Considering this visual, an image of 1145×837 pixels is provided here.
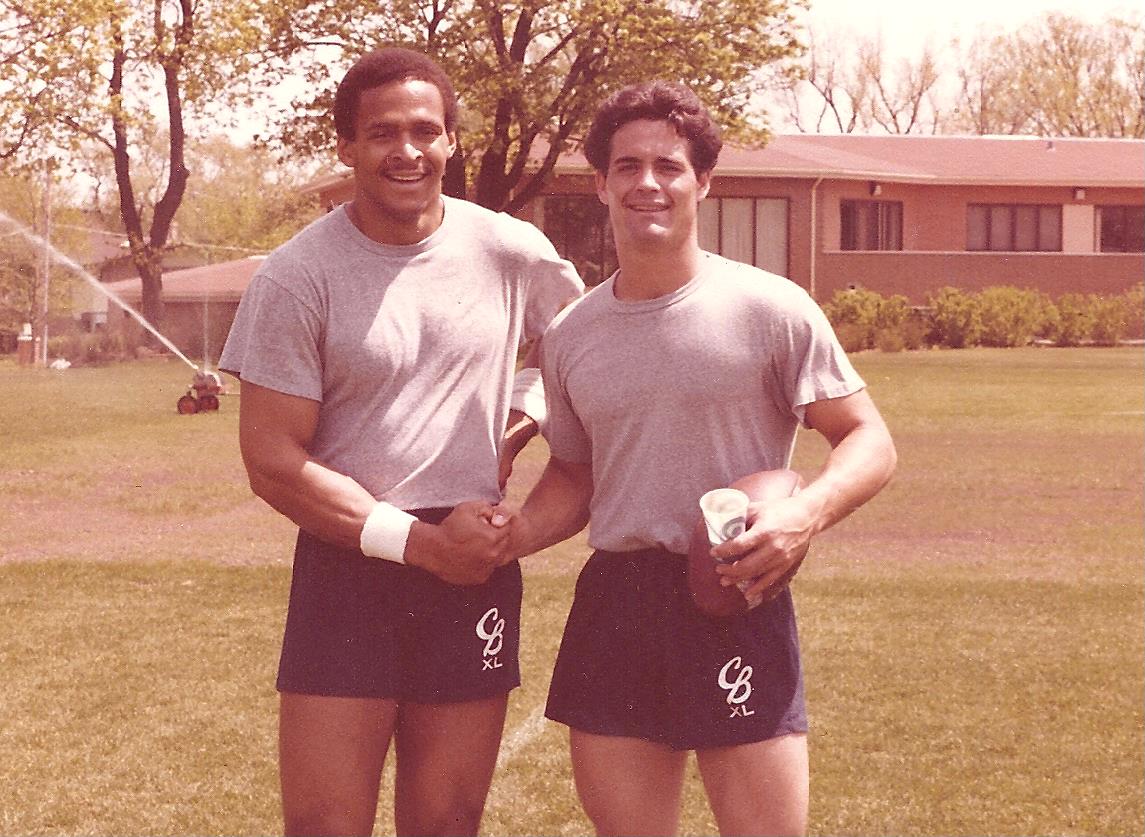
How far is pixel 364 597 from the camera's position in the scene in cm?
423

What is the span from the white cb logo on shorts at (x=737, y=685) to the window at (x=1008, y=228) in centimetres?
4501

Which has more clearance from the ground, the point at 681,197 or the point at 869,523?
the point at 681,197

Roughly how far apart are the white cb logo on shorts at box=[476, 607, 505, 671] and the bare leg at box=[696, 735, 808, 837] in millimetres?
603

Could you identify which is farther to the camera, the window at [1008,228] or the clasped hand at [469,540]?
the window at [1008,228]

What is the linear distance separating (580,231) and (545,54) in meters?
6.16

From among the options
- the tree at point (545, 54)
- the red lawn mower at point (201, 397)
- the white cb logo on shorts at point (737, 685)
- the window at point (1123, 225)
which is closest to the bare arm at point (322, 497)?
the white cb logo on shorts at point (737, 685)

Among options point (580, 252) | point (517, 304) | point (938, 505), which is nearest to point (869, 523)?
point (938, 505)

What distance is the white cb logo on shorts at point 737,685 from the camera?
403cm

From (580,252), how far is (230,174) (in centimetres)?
4432

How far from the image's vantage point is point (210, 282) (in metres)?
60.2

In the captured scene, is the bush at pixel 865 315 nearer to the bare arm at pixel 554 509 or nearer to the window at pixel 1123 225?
the window at pixel 1123 225

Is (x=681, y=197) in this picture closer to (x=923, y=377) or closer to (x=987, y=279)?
(x=923, y=377)

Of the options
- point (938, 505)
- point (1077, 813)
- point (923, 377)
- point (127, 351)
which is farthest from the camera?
point (127, 351)

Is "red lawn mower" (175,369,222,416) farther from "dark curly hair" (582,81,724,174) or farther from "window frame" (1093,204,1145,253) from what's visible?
"window frame" (1093,204,1145,253)
